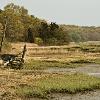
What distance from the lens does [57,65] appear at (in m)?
46.4

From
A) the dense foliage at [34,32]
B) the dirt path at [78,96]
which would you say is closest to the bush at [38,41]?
the dense foliage at [34,32]

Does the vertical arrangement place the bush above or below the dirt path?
above

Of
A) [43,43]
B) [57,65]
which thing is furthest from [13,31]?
[57,65]

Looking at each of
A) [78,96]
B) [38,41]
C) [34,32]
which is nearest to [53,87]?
[78,96]

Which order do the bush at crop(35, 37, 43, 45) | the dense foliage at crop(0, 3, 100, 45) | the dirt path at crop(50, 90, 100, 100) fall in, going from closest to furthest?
the dirt path at crop(50, 90, 100, 100)
the dense foliage at crop(0, 3, 100, 45)
the bush at crop(35, 37, 43, 45)

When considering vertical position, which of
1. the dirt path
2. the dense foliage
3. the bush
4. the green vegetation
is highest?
the dense foliage

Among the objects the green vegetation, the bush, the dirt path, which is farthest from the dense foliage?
the dirt path

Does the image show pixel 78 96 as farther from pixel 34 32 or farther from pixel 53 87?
pixel 34 32

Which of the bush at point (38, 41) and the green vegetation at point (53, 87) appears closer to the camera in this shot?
the green vegetation at point (53, 87)

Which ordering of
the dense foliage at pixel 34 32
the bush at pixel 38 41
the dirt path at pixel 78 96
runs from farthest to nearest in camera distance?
the bush at pixel 38 41 → the dense foliage at pixel 34 32 → the dirt path at pixel 78 96


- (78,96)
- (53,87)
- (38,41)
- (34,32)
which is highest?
(34,32)

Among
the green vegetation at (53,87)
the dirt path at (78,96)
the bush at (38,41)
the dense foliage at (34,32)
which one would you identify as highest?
the dense foliage at (34,32)

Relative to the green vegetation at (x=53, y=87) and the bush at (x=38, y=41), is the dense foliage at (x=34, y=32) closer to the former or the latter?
the bush at (x=38, y=41)

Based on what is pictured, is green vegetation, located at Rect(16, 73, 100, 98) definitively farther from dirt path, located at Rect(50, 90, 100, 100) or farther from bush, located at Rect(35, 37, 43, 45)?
bush, located at Rect(35, 37, 43, 45)
